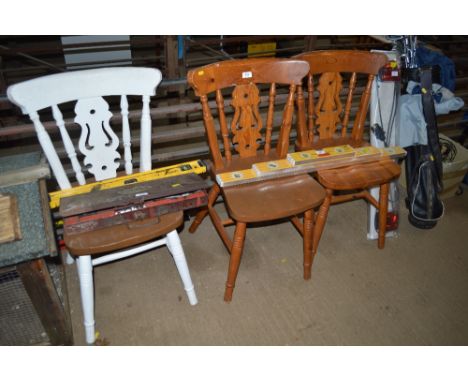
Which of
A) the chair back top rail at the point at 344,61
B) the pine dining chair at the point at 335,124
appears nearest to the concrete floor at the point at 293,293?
the pine dining chair at the point at 335,124

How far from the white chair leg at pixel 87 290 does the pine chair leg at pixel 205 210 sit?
63 centimetres

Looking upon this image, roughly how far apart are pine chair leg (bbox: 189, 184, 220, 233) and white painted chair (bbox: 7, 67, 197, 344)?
35 centimetres

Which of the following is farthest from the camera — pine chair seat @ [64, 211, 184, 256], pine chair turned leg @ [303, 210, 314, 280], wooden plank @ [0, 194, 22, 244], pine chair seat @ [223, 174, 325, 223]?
pine chair turned leg @ [303, 210, 314, 280]

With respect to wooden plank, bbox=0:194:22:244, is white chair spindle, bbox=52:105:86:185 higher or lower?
higher

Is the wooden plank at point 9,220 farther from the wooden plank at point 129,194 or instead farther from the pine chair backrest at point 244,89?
the pine chair backrest at point 244,89

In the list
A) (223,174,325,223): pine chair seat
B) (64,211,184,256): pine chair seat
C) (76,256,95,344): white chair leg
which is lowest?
(76,256,95,344): white chair leg

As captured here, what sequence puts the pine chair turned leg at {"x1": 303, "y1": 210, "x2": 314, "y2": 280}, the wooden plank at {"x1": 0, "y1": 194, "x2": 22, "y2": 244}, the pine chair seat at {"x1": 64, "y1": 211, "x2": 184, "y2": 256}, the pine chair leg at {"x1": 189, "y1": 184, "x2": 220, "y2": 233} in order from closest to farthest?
the wooden plank at {"x1": 0, "y1": 194, "x2": 22, "y2": 244} < the pine chair seat at {"x1": 64, "y1": 211, "x2": 184, "y2": 256} < the pine chair turned leg at {"x1": 303, "y1": 210, "x2": 314, "y2": 280} < the pine chair leg at {"x1": 189, "y1": 184, "x2": 220, "y2": 233}

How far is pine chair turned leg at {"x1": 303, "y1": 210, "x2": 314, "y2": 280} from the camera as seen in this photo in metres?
1.72

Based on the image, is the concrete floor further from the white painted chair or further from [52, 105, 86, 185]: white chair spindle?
[52, 105, 86, 185]: white chair spindle

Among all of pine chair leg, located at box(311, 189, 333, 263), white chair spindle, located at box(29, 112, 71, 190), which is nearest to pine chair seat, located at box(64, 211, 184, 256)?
white chair spindle, located at box(29, 112, 71, 190)

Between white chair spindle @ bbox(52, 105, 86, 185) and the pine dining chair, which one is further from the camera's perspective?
the pine dining chair

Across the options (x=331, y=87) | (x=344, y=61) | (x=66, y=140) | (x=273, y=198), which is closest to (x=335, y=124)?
(x=331, y=87)

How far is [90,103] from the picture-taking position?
1490mm

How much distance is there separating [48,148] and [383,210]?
1.54 meters
